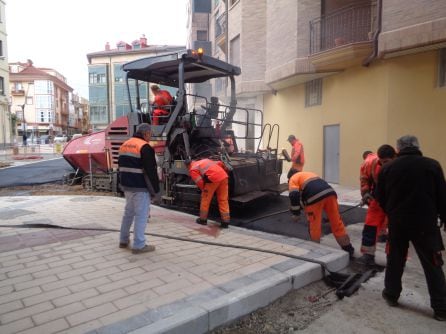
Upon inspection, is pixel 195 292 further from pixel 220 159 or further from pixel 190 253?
pixel 220 159

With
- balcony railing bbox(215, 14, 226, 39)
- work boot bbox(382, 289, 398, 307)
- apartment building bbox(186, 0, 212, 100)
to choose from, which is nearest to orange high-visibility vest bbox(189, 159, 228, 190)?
work boot bbox(382, 289, 398, 307)

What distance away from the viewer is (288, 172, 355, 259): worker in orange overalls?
4.77 m

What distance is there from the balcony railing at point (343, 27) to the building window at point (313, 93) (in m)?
1.13

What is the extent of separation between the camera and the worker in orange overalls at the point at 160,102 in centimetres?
732

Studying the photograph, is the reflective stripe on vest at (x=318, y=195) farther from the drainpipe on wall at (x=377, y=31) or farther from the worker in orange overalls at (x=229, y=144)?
the drainpipe on wall at (x=377, y=31)

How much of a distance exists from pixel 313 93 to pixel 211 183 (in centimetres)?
824

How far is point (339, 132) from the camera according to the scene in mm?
11523

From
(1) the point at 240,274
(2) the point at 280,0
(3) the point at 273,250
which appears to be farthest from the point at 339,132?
(1) the point at 240,274

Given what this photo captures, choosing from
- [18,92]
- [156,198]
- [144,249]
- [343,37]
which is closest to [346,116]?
[343,37]

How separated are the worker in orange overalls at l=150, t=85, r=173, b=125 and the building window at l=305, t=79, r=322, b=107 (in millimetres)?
6652

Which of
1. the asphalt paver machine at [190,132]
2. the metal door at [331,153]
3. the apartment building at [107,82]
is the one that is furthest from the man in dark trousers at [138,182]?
the apartment building at [107,82]

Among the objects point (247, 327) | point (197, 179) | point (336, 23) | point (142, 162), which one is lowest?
point (247, 327)

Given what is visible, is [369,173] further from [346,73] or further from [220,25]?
[220,25]

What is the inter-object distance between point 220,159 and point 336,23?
7.41m
